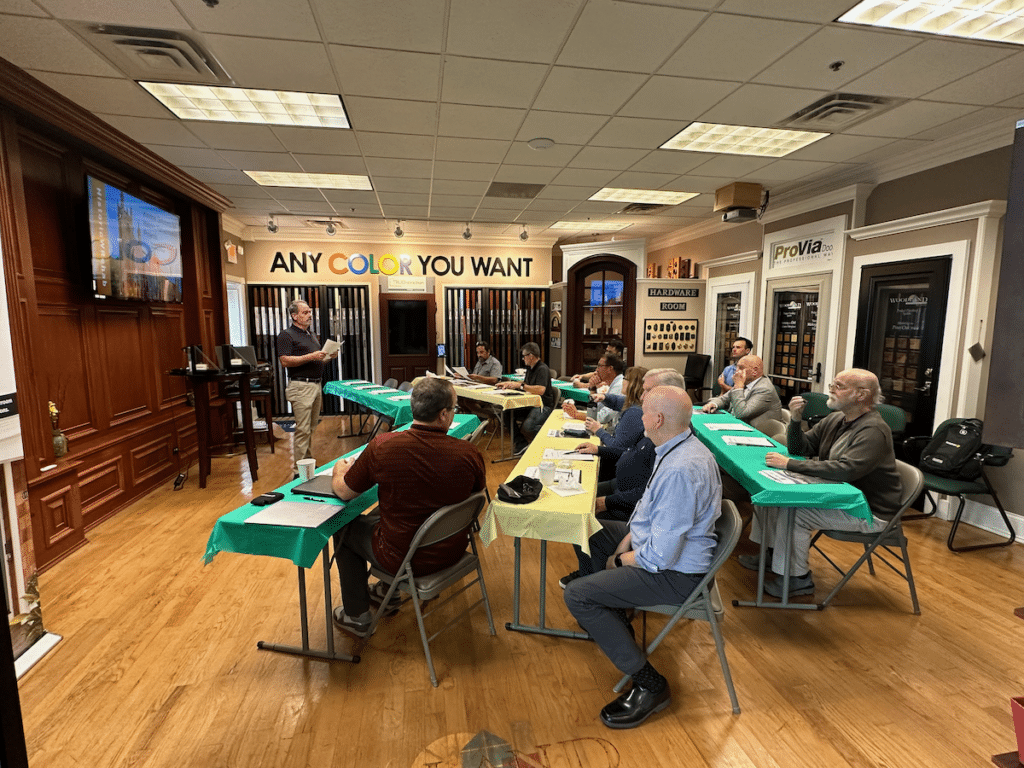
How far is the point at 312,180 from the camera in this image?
6.08 m

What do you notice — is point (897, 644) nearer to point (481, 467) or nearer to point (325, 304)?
point (481, 467)

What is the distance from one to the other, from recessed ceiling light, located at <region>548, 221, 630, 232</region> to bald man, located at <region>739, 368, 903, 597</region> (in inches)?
231

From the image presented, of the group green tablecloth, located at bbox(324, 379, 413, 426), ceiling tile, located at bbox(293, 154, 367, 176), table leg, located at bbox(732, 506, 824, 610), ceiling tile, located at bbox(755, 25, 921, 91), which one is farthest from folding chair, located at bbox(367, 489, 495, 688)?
ceiling tile, located at bbox(293, 154, 367, 176)

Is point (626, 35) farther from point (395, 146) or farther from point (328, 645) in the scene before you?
point (328, 645)

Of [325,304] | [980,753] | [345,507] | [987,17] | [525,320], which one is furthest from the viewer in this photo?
[525,320]

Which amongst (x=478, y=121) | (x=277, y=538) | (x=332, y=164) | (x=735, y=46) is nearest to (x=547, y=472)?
(x=277, y=538)

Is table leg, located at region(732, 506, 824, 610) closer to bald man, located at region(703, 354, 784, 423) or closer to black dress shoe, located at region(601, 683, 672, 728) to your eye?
black dress shoe, located at region(601, 683, 672, 728)

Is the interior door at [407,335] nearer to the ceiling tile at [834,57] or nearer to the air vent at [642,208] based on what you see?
the air vent at [642,208]

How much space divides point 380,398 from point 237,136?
3.11 m

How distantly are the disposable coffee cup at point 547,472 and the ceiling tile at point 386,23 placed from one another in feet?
8.42

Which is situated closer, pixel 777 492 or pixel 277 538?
pixel 277 538

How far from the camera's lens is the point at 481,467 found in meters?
2.65

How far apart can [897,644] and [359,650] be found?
2.98m

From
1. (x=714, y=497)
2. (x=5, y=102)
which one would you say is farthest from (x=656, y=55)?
(x=5, y=102)
